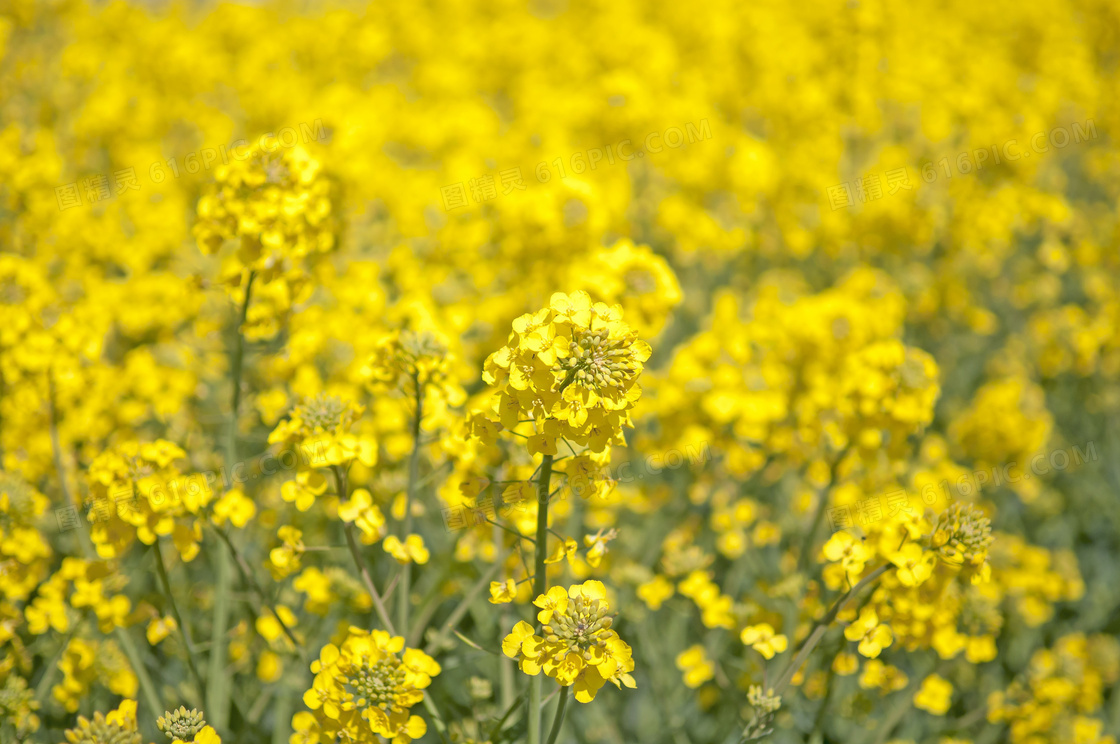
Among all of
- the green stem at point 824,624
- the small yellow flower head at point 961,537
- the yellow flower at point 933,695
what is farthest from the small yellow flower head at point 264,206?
the yellow flower at point 933,695

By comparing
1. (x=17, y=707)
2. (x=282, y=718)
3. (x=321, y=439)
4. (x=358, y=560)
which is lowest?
(x=282, y=718)

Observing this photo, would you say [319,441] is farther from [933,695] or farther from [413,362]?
[933,695]

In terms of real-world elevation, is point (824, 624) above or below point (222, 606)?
above

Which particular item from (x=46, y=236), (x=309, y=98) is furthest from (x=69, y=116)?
(x=46, y=236)

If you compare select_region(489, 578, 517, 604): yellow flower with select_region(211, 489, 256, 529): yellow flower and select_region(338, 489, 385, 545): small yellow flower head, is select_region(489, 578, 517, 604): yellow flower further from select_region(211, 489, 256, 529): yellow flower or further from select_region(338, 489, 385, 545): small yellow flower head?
select_region(211, 489, 256, 529): yellow flower

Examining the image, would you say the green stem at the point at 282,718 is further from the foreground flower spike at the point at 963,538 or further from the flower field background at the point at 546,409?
the foreground flower spike at the point at 963,538

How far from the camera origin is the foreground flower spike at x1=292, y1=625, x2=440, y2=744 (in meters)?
2.00

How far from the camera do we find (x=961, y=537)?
7.02ft

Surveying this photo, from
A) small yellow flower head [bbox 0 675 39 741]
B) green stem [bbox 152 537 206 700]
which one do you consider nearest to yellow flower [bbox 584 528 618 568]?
green stem [bbox 152 537 206 700]

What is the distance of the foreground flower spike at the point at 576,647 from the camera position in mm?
1819

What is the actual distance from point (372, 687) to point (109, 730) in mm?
863

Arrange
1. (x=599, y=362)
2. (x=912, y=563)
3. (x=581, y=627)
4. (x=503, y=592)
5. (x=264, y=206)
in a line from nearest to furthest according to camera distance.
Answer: (x=599, y=362), (x=581, y=627), (x=503, y=592), (x=912, y=563), (x=264, y=206)

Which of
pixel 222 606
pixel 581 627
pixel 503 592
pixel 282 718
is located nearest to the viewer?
pixel 581 627

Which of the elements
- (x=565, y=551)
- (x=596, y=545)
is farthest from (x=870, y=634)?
(x=565, y=551)
